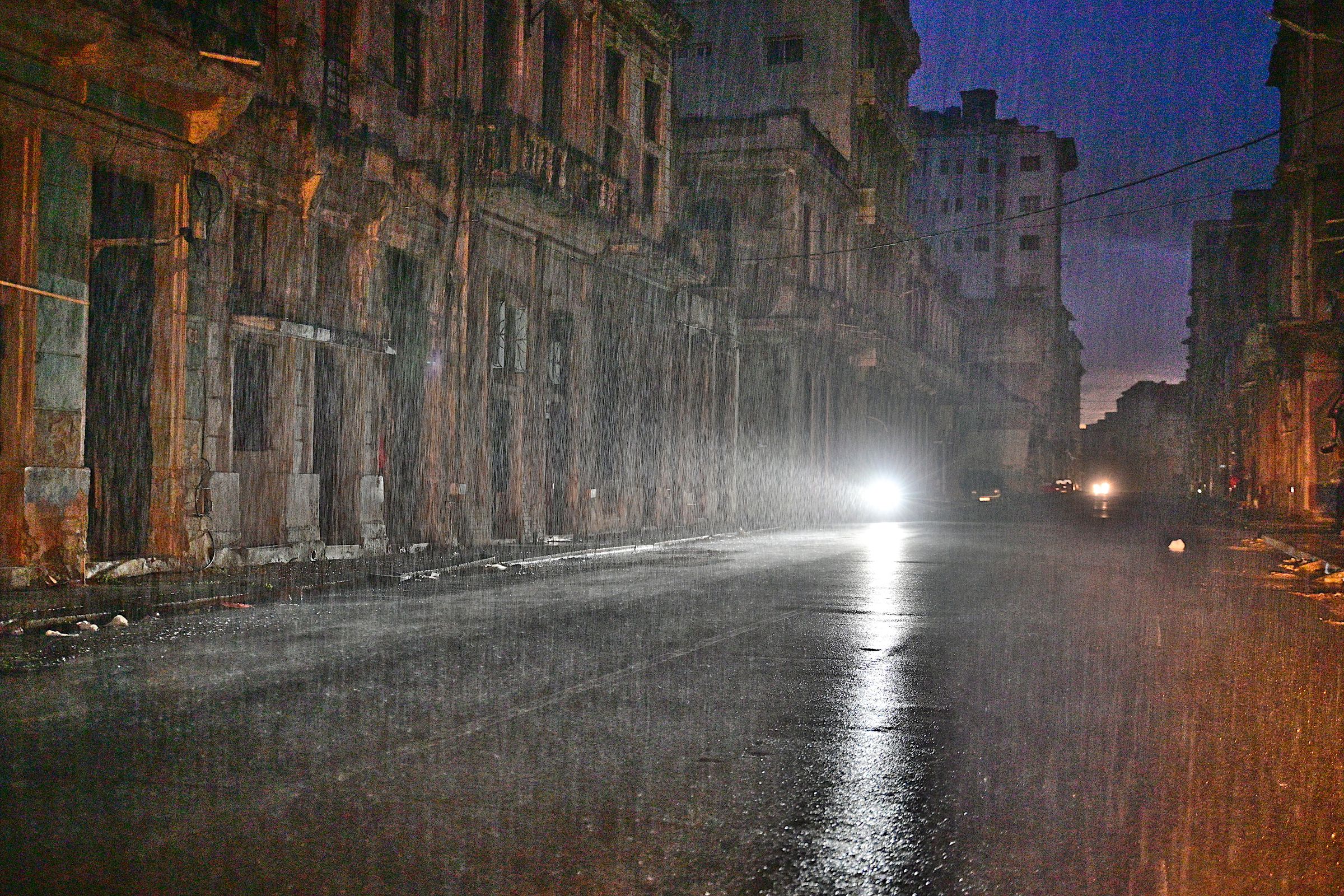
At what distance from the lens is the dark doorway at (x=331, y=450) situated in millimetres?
19594

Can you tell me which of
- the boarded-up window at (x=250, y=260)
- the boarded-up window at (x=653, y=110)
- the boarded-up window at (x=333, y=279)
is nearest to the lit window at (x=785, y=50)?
the boarded-up window at (x=653, y=110)

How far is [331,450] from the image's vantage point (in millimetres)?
19906

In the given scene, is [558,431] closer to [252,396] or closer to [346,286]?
[346,286]

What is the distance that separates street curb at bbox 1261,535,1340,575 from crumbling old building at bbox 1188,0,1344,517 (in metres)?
8.02

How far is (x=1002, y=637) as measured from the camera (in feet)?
36.4

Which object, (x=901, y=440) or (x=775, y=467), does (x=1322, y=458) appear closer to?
(x=775, y=467)

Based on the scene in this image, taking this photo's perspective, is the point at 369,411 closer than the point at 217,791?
No

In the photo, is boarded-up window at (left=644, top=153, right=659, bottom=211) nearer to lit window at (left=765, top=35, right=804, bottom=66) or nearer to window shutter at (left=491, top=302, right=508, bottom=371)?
window shutter at (left=491, top=302, right=508, bottom=371)

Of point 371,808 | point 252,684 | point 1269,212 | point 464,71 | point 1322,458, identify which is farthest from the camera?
point 1269,212

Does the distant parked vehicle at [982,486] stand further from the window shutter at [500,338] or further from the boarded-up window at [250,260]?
the boarded-up window at [250,260]

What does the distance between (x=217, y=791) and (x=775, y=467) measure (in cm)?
3863

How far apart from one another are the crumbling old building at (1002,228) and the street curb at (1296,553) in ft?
263

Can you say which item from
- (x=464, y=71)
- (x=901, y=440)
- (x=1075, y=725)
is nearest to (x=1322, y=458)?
(x=901, y=440)

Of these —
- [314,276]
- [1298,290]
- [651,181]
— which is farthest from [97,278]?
[1298,290]
